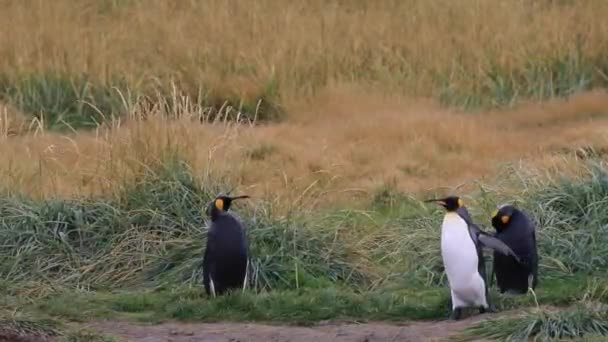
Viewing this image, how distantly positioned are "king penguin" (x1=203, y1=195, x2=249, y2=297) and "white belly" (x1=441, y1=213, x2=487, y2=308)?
4.40ft

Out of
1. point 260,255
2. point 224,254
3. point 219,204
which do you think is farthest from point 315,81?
point 224,254

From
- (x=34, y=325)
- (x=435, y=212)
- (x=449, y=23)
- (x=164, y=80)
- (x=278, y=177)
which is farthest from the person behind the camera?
(x=449, y=23)

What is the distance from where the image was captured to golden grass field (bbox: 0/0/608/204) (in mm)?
11519

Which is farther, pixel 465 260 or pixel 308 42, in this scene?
pixel 308 42

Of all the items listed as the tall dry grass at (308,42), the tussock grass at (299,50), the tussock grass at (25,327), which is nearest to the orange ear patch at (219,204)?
the tussock grass at (25,327)

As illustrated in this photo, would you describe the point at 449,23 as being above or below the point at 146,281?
above

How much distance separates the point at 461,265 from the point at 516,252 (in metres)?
0.59

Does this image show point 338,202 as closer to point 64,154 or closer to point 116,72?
point 64,154

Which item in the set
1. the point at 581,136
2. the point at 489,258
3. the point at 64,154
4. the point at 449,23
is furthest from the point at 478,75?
the point at 489,258

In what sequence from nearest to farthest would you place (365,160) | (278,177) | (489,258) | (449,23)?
(489,258) < (278,177) < (365,160) < (449,23)

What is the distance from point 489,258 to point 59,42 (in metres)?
8.81

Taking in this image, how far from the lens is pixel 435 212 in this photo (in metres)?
10.7

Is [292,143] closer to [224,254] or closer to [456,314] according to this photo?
[224,254]

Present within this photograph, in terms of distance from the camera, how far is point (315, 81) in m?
16.2
